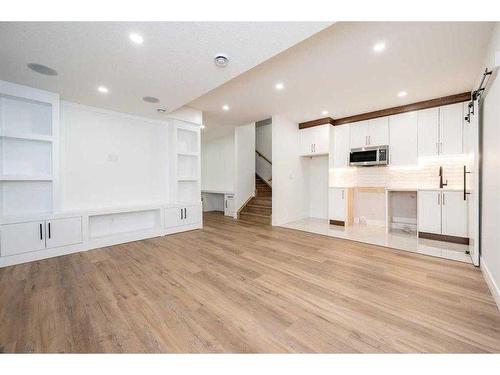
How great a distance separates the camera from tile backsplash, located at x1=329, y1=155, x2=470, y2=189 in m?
3.90

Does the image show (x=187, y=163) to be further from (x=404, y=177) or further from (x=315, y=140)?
(x=404, y=177)

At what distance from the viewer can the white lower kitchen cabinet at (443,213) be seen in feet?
11.7

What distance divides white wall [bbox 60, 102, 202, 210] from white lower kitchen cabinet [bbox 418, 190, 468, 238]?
502cm

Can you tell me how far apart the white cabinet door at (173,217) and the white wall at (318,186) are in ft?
12.4

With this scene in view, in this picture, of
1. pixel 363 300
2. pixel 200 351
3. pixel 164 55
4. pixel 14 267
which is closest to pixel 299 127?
pixel 164 55

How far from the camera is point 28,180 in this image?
3.10 meters

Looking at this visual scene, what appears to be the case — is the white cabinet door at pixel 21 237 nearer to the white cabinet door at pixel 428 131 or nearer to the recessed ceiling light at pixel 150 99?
the recessed ceiling light at pixel 150 99

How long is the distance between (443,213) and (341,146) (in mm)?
2452

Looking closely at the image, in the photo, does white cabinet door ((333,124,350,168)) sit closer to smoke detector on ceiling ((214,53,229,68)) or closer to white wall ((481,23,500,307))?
white wall ((481,23,500,307))

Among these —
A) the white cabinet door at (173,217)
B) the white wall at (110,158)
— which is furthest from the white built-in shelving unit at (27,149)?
the white cabinet door at (173,217)

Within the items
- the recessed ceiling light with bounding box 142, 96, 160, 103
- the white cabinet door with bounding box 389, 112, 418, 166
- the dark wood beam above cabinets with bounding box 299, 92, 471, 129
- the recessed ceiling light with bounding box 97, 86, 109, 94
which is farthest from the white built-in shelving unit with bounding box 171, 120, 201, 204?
the white cabinet door with bounding box 389, 112, 418, 166

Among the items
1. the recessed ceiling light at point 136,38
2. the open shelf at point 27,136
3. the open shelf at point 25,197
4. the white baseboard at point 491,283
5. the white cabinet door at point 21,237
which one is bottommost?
the white baseboard at point 491,283

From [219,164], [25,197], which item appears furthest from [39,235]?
[219,164]

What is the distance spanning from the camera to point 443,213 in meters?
3.72
